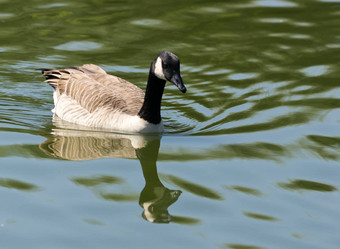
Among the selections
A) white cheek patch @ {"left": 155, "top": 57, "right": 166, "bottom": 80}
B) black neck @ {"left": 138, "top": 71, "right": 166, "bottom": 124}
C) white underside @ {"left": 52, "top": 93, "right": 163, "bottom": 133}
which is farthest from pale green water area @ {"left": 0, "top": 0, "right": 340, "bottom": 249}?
white cheek patch @ {"left": 155, "top": 57, "right": 166, "bottom": 80}

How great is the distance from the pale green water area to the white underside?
0.56 ft

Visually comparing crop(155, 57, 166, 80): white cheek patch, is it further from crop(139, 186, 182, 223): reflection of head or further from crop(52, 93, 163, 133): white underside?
crop(139, 186, 182, 223): reflection of head

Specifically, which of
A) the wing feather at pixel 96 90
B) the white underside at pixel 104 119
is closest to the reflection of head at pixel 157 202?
the white underside at pixel 104 119

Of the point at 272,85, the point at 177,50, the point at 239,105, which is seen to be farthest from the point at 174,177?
the point at 177,50

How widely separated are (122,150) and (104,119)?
3.84ft

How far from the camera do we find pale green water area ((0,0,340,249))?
7836 mm

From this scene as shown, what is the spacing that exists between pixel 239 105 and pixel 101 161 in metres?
3.58

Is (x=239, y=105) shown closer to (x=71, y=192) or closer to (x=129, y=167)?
(x=129, y=167)

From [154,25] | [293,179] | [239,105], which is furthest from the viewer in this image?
[154,25]

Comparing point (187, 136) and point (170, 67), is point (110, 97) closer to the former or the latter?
point (187, 136)

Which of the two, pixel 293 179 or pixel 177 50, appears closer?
pixel 293 179

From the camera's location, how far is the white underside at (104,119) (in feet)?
37.2

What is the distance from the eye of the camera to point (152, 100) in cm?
1127

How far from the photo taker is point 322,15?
57.9 feet
